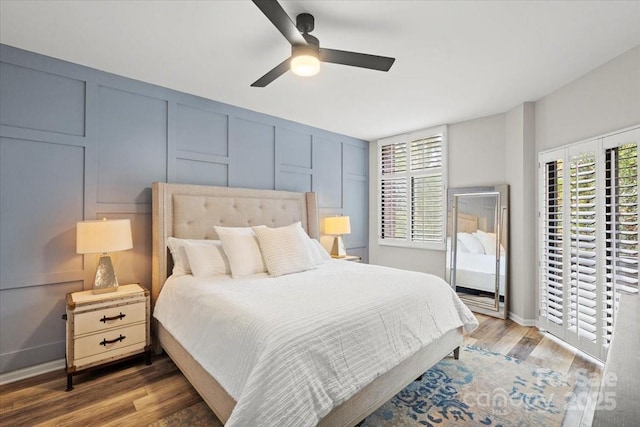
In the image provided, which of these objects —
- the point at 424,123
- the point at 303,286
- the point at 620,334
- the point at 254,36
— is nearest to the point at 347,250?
the point at 424,123

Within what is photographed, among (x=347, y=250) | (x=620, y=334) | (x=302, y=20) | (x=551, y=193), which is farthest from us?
(x=347, y=250)

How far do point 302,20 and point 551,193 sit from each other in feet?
10.00

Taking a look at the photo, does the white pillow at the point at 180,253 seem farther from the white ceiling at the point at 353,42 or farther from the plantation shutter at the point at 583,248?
the plantation shutter at the point at 583,248

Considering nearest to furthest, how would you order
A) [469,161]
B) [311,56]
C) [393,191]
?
[311,56] → [469,161] → [393,191]

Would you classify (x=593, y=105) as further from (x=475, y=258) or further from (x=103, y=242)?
(x=103, y=242)

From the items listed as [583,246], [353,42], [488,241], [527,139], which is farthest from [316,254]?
[527,139]

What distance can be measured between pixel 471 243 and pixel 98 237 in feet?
13.8

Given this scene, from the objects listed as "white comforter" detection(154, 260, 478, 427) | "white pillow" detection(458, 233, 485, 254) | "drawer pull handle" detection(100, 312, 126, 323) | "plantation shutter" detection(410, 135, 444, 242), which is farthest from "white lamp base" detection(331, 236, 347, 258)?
"drawer pull handle" detection(100, 312, 126, 323)

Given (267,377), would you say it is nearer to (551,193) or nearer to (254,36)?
(254,36)

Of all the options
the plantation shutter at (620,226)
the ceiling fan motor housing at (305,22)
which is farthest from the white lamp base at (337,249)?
the ceiling fan motor housing at (305,22)

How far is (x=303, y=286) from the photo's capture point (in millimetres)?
2270

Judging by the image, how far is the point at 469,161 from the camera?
414 cm

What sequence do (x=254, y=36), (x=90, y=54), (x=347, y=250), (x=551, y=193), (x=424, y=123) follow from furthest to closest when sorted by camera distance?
(x=347, y=250), (x=424, y=123), (x=551, y=193), (x=90, y=54), (x=254, y=36)

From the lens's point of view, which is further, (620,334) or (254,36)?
(254,36)
